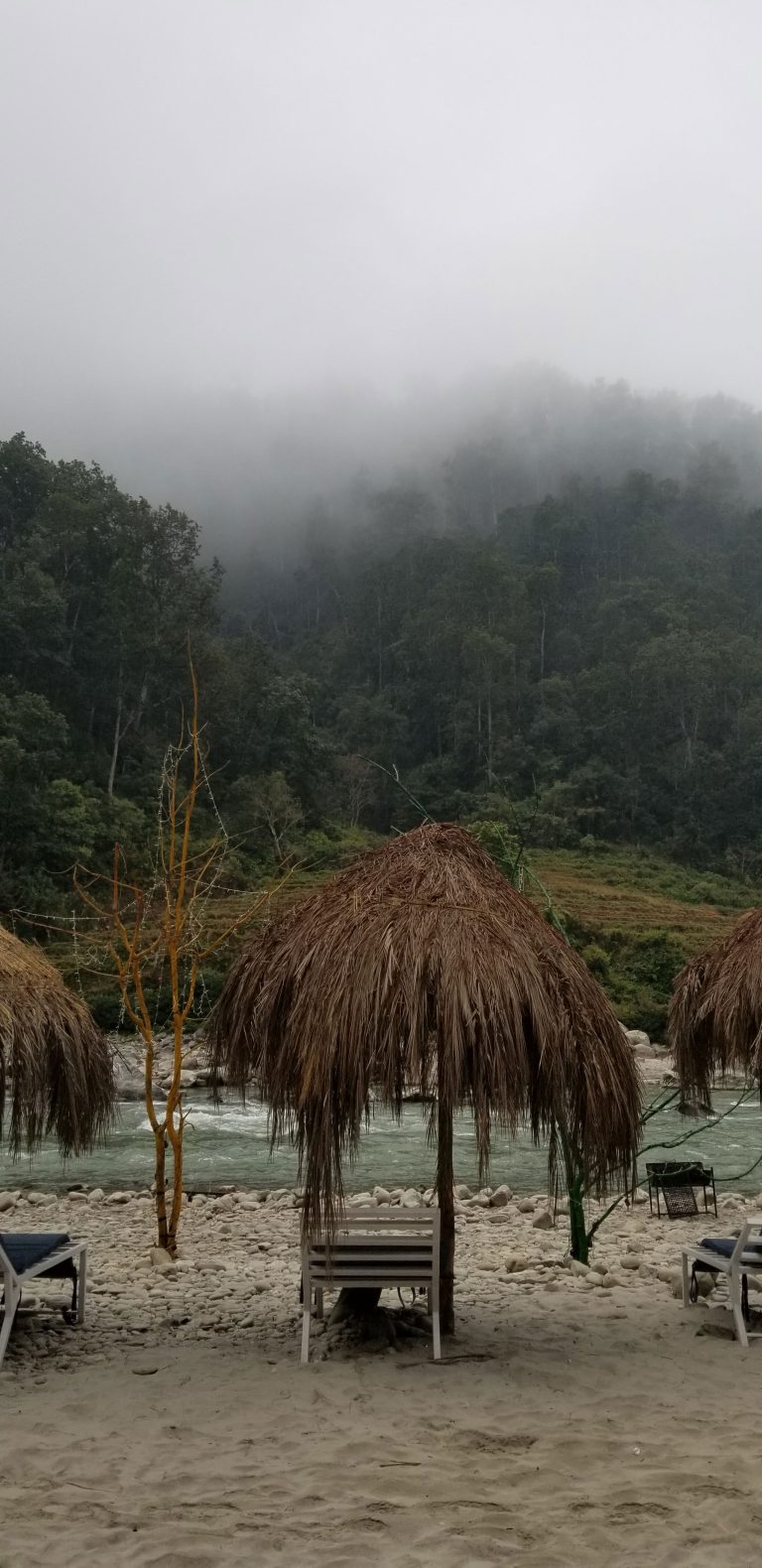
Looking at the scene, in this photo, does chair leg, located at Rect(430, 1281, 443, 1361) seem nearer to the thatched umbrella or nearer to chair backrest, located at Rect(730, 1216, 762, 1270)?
the thatched umbrella

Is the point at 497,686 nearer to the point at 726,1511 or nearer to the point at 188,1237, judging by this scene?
the point at 188,1237

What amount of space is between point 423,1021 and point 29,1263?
216 centimetres

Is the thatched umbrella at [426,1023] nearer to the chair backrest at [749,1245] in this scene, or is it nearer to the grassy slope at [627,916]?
the chair backrest at [749,1245]

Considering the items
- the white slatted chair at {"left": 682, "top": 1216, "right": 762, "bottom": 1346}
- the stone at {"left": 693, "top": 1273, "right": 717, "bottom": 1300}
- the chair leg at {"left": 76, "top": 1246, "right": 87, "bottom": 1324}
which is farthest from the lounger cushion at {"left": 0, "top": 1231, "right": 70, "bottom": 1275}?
the stone at {"left": 693, "top": 1273, "right": 717, "bottom": 1300}

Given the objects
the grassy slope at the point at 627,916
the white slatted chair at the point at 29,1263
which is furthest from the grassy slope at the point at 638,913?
the white slatted chair at the point at 29,1263

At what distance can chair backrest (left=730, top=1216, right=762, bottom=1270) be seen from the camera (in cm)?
492

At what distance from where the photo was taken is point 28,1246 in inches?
201

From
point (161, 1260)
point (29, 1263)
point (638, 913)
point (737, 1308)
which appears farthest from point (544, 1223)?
point (638, 913)

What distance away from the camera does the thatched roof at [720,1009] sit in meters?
5.91

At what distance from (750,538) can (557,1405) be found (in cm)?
7818

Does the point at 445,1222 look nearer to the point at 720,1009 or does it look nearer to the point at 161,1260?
the point at 720,1009

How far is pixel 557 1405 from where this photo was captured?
417 cm

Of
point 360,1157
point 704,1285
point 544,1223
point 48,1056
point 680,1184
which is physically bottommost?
point 360,1157

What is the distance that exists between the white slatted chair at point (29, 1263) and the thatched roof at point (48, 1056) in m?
0.49
